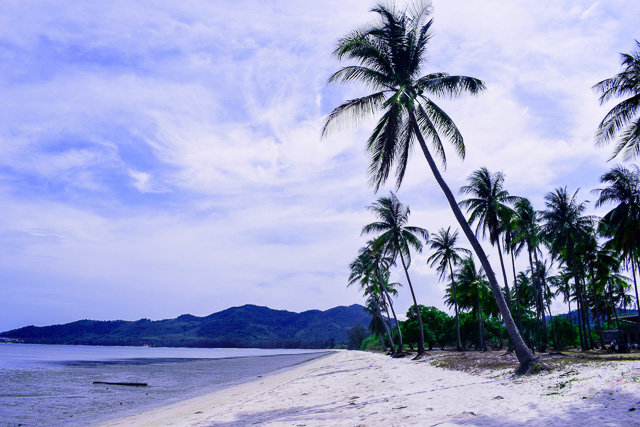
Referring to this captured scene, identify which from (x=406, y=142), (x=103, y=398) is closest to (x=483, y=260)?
(x=406, y=142)

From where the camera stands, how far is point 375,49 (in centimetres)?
1509

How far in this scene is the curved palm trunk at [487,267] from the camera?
1212cm

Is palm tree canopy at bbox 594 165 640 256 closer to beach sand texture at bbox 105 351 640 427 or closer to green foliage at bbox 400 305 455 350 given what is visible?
beach sand texture at bbox 105 351 640 427

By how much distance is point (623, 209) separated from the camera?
83.3 ft

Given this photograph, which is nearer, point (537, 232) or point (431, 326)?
point (537, 232)

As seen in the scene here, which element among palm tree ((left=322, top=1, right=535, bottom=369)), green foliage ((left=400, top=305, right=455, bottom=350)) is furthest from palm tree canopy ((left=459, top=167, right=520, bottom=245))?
green foliage ((left=400, top=305, right=455, bottom=350))

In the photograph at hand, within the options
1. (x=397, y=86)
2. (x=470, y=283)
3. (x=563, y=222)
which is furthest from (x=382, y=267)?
(x=397, y=86)

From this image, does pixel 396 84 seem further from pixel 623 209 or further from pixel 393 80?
pixel 623 209

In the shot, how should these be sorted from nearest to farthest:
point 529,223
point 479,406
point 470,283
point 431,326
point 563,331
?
1. point 479,406
2. point 529,223
3. point 470,283
4. point 563,331
5. point 431,326

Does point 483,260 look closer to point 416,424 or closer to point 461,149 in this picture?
point 461,149

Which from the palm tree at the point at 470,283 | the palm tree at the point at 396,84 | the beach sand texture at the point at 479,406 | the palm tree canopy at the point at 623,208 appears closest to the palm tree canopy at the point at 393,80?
the palm tree at the point at 396,84

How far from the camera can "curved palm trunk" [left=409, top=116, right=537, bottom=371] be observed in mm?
12117

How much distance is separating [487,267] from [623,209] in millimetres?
18598

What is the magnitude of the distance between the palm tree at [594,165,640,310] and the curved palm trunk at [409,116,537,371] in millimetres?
17100
